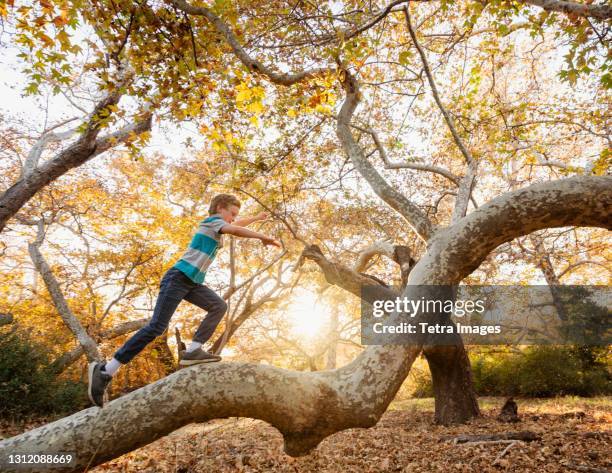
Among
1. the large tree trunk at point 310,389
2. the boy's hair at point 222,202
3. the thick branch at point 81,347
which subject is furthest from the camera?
the thick branch at point 81,347

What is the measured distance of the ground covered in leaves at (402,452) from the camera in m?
3.86

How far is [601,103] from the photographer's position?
7.53m

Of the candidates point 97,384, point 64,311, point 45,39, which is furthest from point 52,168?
point 97,384

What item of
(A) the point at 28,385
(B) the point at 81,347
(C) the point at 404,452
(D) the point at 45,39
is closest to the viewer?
(D) the point at 45,39

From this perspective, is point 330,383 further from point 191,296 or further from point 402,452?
point 402,452

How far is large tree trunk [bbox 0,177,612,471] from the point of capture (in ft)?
7.77

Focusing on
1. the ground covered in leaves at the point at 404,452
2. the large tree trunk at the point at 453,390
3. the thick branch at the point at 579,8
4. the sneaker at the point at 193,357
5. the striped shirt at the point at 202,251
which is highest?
the thick branch at the point at 579,8

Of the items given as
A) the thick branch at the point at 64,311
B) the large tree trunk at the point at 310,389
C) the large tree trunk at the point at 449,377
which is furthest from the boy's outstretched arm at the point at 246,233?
the thick branch at the point at 64,311

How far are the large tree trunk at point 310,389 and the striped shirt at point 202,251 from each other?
2.76ft

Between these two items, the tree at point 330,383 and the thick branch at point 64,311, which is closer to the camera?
the tree at point 330,383

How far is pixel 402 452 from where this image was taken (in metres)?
4.57

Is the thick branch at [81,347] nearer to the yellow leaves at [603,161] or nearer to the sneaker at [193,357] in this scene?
the sneaker at [193,357]

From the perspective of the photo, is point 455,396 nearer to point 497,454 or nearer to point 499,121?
point 497,454

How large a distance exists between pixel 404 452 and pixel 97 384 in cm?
376
